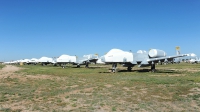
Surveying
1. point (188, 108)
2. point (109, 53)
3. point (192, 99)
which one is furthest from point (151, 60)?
point (188, 108)

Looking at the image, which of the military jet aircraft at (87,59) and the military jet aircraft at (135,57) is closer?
the military jet aircraft at (135,57)

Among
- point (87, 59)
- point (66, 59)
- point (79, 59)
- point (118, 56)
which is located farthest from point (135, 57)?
point (66, 59)

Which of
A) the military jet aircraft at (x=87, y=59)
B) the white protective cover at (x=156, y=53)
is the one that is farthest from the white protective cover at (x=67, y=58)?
the white protective cover at (x=156, y=53)

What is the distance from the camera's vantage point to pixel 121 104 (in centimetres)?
1079

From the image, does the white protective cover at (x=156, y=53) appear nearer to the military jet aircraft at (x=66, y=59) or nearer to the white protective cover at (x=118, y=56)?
the white protective cover at (x=118, y=56)

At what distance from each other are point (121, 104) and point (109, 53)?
26800 mm

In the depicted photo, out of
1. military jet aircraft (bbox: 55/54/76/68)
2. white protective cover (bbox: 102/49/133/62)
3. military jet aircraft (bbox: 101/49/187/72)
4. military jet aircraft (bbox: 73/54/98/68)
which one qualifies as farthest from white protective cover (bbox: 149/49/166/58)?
military jet aircraft (bbox: 55/54/76/68)

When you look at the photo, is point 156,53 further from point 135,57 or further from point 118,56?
point 118,56

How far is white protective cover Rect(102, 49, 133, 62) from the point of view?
36.2m

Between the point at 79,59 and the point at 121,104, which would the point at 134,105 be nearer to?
the point at 121,104

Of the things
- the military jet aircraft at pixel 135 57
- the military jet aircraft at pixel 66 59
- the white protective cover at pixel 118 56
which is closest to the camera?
the military jet aircraft at pixel 135 57

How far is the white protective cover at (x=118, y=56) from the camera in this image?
36188 millimetres

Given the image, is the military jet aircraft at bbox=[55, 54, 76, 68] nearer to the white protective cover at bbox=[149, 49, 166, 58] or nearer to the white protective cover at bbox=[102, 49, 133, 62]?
the white protective cover at bbox=[102, 49, 133, 62]

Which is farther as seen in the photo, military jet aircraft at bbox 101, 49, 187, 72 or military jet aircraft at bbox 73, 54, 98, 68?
military jet aircraft at bbox 73, 54, 98, 68
